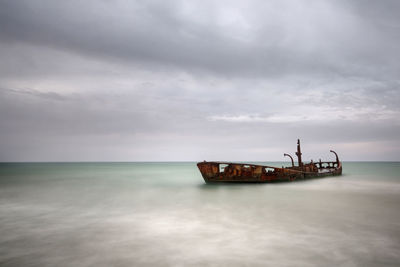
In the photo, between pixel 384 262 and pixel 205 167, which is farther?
pixel 205 167

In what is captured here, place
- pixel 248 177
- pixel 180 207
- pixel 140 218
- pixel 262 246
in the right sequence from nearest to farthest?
pixel 262 246, pixel 140 218, pixel 180 207, pixel 248 177

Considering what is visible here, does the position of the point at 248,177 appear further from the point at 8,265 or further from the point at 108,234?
the point at 8,265

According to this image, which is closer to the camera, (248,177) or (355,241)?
(355,241)

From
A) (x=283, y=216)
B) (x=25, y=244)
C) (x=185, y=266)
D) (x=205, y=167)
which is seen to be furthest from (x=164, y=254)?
(x=205, y=167)

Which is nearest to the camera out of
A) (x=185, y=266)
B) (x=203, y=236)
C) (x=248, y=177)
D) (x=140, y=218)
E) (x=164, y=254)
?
(x=185, y=266)

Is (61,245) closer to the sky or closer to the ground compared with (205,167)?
closer to the ground

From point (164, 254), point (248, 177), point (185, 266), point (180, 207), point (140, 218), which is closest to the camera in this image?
point (185, 266)

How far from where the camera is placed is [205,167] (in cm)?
1861

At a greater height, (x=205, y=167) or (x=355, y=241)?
(x=205, y=167)

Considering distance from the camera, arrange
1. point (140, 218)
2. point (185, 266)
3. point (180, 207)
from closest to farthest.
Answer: point (185, 266), point (140, 218), point (180, 207)

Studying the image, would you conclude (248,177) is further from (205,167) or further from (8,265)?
(8,265)

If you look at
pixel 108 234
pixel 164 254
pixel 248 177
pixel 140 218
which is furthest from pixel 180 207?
pixel 248 177

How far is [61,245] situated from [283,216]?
7217 millimetres

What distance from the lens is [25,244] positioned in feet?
18.9
